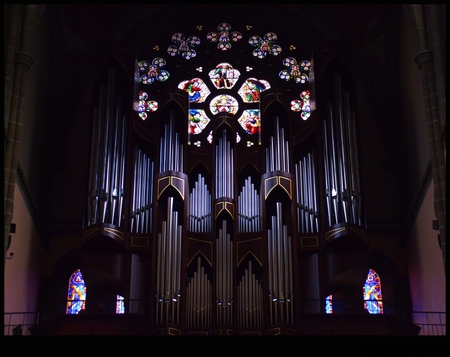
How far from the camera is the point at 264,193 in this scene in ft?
53.9

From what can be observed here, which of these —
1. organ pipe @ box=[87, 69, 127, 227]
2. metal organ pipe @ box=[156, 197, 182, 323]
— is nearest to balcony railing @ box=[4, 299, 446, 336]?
metal organ pipe @ box=[156, 197, 182, 323]

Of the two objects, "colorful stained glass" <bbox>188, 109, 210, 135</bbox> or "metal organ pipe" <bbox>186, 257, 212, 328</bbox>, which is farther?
"colorful stained glass" <bbox>188, 109, 210, 135</bbox>

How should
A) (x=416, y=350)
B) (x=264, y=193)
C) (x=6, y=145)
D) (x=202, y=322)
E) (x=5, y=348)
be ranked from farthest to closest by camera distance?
(x=264, y=193), (x=202, y=322), (x=6, y=145), (x=5, y=348), (x=416, y=350)

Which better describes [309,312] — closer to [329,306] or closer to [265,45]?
[329,306]

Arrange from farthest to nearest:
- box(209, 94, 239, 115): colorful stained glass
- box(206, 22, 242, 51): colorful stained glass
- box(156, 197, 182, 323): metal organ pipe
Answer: box(206, 22, 242, 51): colorful stained glass < box(209, 94, 239, 115): colorful stained glass < box(156, 197, 182, 323): metal organ pipe

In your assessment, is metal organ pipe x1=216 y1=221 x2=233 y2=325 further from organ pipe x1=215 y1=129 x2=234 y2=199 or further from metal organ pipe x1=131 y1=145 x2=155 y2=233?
metal organ pipe x1=131 y1=145 x2=155 y2=233

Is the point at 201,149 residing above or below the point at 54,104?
below

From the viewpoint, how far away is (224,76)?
20562 mm

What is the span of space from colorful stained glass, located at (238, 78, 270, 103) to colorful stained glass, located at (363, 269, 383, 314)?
16.6 feet

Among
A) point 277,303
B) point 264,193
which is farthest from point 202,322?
point 264,193

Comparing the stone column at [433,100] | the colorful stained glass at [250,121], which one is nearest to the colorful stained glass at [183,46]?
the colorful stained glass at [250,121]

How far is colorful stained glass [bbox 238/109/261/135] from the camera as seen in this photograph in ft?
64.8

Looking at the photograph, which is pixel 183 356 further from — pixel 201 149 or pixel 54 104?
pixel 54 104

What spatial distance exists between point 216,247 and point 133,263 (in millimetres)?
1611
